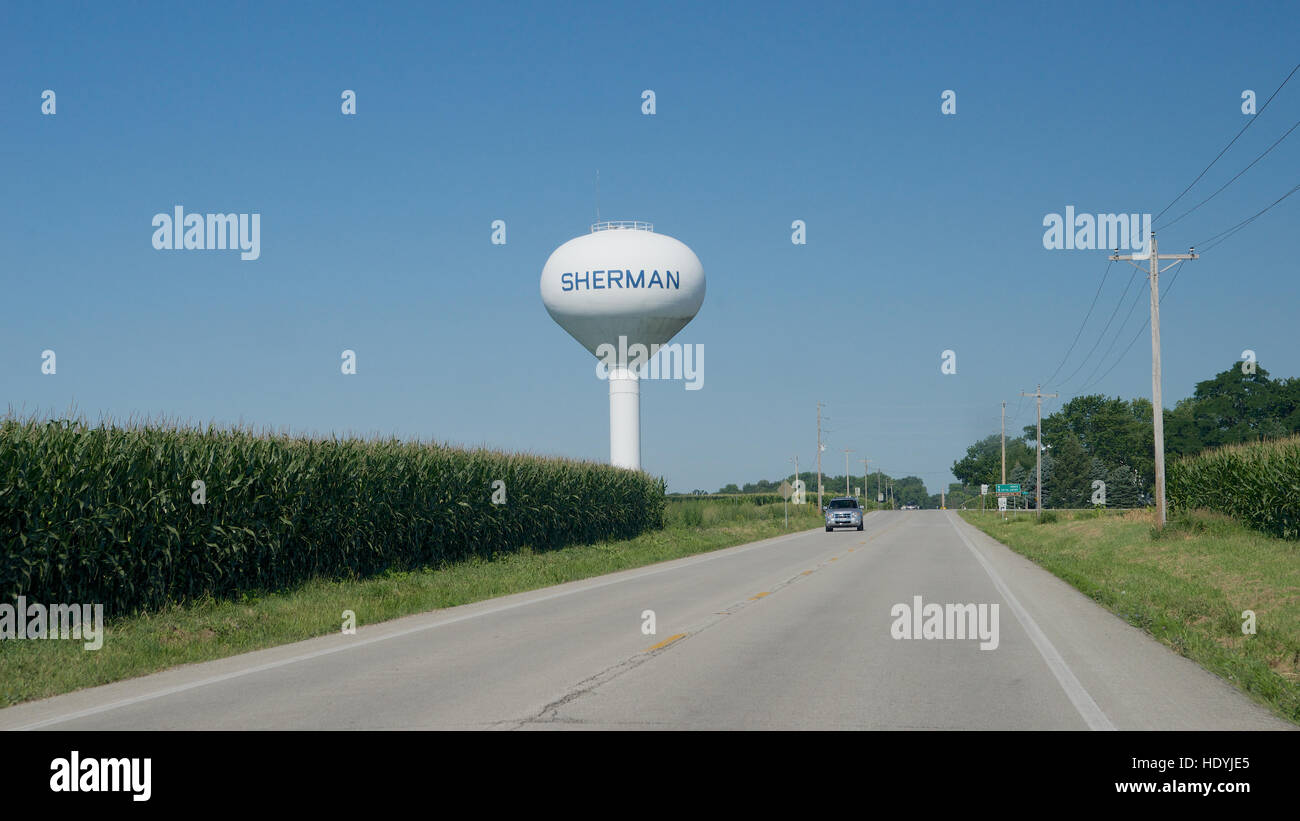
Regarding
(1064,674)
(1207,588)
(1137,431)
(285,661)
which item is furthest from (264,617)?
(1137,431)

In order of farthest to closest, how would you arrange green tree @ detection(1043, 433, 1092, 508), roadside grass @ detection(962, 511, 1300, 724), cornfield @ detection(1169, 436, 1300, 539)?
green tree @ detection(1043, 433, 1092, 508)
cornfield @ detection(1169, 436, 1300, 539)
roadside grass @ detection(962, 511, 1300, 724)

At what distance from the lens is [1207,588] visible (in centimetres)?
1800

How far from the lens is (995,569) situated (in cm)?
2495

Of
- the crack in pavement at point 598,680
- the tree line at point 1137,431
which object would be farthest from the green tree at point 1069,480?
the crack in pavement at point 598,680

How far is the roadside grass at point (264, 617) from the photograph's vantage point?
10.1m

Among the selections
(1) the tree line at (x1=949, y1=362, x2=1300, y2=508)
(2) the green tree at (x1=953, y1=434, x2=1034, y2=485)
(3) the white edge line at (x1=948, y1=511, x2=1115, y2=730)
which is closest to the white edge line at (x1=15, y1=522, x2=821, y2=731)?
(3) the white edge line at (x1=948, y1=511, x2=1115, y2=730)

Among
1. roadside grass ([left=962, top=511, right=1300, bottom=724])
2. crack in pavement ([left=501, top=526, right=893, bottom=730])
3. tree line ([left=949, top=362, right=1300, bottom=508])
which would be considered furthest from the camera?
tree line ([left=949, top=362, right=1300, bottom=508])

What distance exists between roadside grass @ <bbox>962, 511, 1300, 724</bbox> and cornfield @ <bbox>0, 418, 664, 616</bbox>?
13.0 meters

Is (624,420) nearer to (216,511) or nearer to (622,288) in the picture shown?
(622,288)

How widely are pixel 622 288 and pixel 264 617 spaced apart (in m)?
31.3

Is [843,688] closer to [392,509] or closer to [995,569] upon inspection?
[392,509]

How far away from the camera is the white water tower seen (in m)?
44.2

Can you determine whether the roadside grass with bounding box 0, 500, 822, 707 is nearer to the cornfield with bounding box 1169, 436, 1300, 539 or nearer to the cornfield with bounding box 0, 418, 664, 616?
the cornfield with bounding box 0, 418, 664, 616
